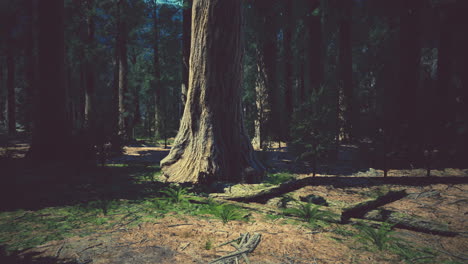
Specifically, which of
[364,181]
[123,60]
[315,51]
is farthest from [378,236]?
[123,60]

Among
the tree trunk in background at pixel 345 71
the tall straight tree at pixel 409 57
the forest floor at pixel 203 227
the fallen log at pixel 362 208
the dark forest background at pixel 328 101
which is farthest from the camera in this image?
the tree trunk in background at pixel 345 71

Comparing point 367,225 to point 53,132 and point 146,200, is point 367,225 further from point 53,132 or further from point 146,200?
point 53,132

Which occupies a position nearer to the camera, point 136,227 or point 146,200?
point 136,227

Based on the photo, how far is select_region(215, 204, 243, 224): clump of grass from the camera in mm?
3681

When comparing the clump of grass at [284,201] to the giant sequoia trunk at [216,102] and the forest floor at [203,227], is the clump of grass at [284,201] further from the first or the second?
the giant sequoia trunk at [216,102]

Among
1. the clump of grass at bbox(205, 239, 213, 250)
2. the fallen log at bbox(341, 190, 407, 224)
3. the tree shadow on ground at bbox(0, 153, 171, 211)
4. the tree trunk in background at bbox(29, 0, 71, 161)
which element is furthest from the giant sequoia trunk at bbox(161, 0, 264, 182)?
the tree trunk in background at bbox(29, 0, 71, 161)

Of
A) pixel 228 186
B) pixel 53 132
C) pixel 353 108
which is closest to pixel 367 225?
pixel 228 186

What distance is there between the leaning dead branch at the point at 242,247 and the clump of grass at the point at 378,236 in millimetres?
1118

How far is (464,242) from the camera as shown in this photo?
3119 millimetres

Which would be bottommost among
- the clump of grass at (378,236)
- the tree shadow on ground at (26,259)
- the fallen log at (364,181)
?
the tree shadow on ground at (26,259)

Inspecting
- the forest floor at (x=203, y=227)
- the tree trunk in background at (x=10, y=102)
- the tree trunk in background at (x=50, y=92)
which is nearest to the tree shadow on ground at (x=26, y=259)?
the forest floor at (x=203, y=227)

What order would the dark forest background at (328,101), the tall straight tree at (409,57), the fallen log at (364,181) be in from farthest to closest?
the tall straight tree at (409,57) → the dark forest background at (328,101) → the fallen log at (364,181)

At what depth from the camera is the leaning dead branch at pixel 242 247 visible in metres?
2.64

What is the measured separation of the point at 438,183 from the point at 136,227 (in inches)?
237
